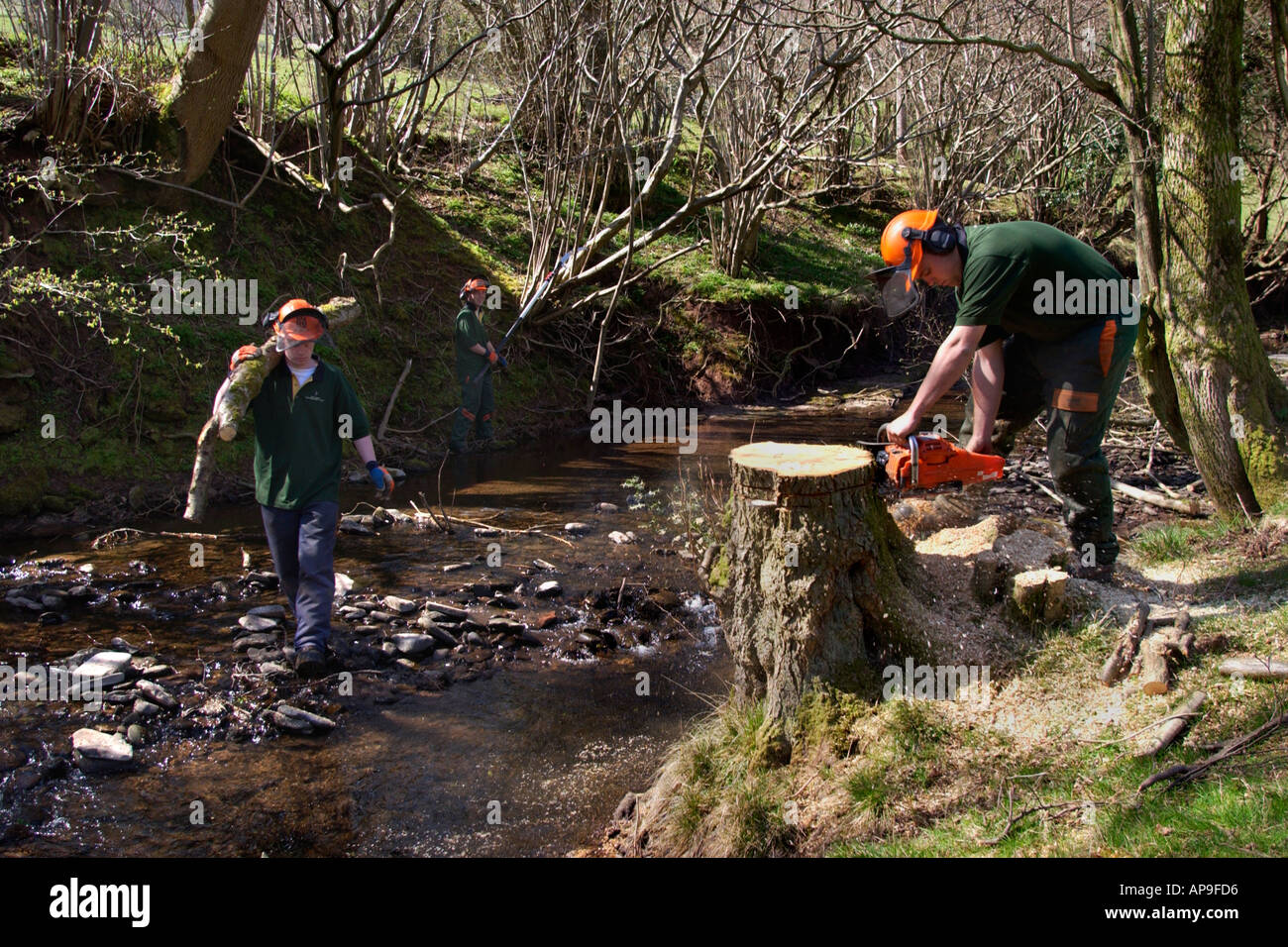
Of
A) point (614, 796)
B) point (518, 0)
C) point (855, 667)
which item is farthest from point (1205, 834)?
point (518, 0)

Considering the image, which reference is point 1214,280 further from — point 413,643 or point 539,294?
point 539,294

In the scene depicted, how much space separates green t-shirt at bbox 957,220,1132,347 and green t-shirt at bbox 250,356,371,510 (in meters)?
3.63

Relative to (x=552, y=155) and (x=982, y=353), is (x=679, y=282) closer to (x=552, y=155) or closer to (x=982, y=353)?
(x=552, y=155)

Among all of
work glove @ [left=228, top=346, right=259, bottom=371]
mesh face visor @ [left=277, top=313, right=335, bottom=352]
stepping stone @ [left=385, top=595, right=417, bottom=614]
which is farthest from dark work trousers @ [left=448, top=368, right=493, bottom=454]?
work glove @ [left=228, top=346, right=259, bottom=371]

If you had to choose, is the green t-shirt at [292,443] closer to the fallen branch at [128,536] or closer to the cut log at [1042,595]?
the fallen branch at [128,536]

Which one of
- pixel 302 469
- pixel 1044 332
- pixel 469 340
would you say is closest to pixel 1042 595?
pixel 1044 332

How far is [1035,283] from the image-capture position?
4.48 meters

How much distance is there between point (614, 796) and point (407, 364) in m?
8.15

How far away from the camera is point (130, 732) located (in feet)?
15.0

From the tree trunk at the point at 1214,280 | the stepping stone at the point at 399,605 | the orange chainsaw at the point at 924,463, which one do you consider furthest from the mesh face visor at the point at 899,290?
the stepping stone at the point at 399,605

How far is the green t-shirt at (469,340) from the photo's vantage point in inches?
424

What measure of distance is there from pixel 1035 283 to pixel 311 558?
13.8 feet

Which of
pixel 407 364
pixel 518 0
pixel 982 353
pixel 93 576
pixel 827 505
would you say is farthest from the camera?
pixel 518 0

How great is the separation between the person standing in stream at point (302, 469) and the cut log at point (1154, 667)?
399 centimetres
